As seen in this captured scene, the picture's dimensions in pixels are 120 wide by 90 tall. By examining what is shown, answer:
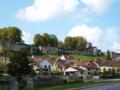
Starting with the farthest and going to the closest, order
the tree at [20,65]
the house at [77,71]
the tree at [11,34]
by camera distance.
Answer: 1. the tree at [11,34]
2. the house at [77,71]
3. the tree at [20,65]

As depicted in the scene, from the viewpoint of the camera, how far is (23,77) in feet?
187

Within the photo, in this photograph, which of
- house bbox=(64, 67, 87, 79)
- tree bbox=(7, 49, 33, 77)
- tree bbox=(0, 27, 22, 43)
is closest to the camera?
tree bbox=(7, 49, 33, 77)

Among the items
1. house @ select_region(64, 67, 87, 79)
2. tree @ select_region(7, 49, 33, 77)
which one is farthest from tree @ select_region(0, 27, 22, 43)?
tree @ select_region(7, 49, 33, 77)

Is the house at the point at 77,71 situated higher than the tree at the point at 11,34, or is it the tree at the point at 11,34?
the tree at the point at 11,34

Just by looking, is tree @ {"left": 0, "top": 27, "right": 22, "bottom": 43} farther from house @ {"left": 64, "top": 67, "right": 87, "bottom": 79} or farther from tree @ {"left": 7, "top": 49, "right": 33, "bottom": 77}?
tree @ {"left": 7, "top": 49, "right": 33, "bottom": 77}

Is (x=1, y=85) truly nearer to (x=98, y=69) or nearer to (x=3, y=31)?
(x=98, y=69)

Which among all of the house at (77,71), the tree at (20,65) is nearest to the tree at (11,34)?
the house at (77,71)

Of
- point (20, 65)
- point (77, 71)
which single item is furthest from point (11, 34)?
point (20, 65)

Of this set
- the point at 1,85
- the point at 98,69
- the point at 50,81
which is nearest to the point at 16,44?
the point at 98,69

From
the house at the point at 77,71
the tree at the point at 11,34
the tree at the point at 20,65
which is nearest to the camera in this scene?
the tree at the point at 20,65

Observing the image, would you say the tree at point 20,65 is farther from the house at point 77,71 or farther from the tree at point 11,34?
the tree at point 11,34

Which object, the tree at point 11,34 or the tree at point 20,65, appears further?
the tree at point 11,34

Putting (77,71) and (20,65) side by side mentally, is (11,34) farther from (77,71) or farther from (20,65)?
(20,65)

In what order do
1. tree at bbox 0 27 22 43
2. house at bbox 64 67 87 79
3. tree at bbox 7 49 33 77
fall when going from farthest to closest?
tree at bbox 0 27 22 43 < house at bbox 64 67 87 79 < tree at bbox 7 49 33 77
